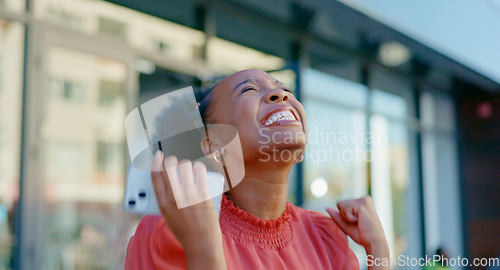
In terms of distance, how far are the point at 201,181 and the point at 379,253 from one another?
1.72 feet

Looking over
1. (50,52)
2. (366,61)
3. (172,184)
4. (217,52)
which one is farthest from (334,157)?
(172,184)

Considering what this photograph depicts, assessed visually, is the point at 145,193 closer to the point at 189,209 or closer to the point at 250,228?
the point at 189,209

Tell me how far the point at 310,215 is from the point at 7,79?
3.24 meters

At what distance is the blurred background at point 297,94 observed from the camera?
3.96m

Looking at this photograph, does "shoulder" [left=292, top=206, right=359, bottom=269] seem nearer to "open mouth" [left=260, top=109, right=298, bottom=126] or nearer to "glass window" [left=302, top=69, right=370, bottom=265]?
"open mouth" [left=260, top=109, right=298, bottom=126]

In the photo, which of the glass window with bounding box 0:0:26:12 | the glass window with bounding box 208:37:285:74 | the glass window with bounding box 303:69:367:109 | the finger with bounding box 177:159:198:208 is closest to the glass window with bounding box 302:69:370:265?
the glass window with bounding box 303:69:367:109

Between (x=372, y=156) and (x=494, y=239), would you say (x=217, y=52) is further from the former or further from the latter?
(x=494, y=239)

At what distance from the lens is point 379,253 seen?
1.26m

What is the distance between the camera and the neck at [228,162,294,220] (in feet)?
4.07

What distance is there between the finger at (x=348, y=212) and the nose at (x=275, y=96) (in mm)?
308

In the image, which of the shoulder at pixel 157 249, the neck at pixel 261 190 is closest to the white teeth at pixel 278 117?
the neck at pixel 261 190

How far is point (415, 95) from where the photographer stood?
366 inches

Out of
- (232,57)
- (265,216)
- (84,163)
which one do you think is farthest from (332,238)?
(232,57)

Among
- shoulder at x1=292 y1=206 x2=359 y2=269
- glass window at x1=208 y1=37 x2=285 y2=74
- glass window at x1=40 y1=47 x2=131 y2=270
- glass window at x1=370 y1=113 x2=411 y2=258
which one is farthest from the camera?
glass window at x1=370 y1=113 x2=411 y2=258
